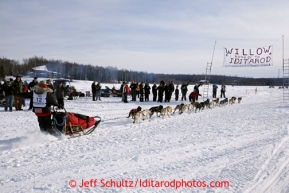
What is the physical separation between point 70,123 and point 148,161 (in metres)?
2.37

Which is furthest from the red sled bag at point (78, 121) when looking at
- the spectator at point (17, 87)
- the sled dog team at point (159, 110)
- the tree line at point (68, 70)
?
the tree line at point (68, 70)

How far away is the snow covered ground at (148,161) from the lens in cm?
321

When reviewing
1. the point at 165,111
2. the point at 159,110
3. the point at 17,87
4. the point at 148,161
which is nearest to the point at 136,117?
the point at 159,110

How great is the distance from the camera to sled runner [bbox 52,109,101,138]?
17.7 feet

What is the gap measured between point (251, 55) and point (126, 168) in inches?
572

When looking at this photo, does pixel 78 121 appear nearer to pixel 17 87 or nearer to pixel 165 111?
pixel 165 111

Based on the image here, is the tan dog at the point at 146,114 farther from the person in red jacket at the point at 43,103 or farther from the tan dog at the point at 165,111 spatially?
the person in red jacket at the point at 43,103

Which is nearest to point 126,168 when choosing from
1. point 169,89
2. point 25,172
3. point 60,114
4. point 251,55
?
point 25,172

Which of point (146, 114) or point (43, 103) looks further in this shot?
point (146, 114)

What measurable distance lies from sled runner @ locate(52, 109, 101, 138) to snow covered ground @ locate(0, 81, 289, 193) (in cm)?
21

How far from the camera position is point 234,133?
625cm

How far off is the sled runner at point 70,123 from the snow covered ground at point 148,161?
205 millimetres

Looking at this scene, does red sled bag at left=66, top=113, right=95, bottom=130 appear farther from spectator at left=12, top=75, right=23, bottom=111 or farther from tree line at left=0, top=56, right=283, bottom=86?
tree line at left=0, top=56, right=283, bottom=86

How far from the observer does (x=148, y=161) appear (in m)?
4.08
